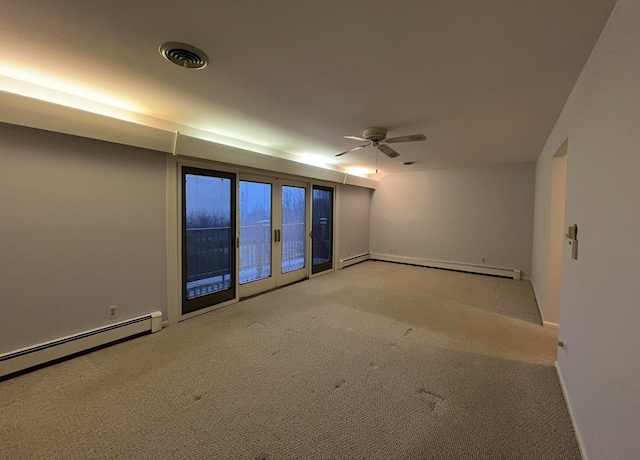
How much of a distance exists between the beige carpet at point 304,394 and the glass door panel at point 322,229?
2473 millimetres

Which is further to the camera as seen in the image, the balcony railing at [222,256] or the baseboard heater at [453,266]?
the baseboard heater at [453,266]

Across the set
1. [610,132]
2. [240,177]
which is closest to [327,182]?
[240,177]

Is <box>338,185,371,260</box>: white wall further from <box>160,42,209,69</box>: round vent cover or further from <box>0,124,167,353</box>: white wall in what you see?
<box>160,42,209,69</box>: round vent cover

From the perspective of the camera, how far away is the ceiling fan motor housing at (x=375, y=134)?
11.2 feet

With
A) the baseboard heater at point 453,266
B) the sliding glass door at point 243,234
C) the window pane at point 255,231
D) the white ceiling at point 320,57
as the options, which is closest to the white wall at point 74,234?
the sliding glass door at point 243,234

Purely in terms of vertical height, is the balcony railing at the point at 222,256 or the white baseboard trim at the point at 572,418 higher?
the balcony railing at the point at 222,256

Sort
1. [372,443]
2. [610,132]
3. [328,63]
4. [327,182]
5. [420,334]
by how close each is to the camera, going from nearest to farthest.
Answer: [610,132] < [372,443] < [328,63] < [420,334] < [327,182]

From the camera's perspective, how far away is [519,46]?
1726 millimetres

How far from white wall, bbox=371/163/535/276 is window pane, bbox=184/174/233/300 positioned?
15.6 ft

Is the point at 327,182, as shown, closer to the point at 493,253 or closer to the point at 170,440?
the point at 493,253

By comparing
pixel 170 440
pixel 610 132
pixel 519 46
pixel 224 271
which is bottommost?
pixel 170 440

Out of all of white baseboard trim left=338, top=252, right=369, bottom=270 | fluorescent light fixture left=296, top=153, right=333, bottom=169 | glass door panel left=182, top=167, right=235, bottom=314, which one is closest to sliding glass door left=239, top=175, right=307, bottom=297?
glass door panel left=182, top=167, right=235, bottom=314

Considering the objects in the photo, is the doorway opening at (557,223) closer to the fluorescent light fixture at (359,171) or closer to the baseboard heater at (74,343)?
the fluorescent light fixture at (359,171)

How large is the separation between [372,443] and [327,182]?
16.6 feet
